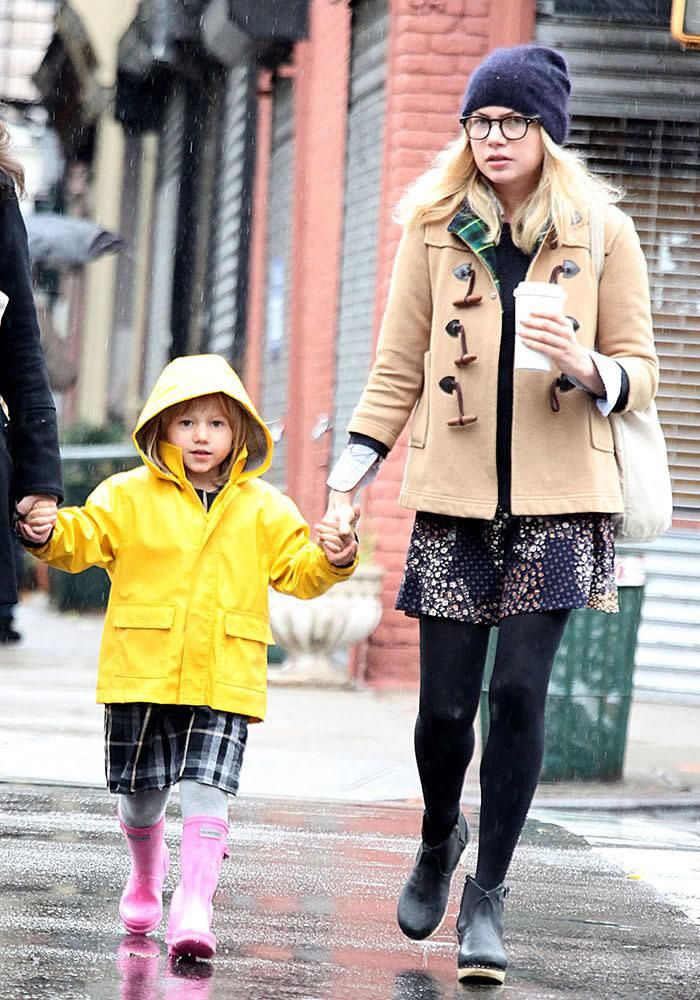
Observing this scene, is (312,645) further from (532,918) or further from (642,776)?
(532,918)

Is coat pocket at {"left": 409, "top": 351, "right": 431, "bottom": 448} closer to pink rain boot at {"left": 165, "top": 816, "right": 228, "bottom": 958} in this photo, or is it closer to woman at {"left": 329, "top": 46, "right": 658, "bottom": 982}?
woman at {"left": 329, "top": 46, "right": 658, "bottom": 982}

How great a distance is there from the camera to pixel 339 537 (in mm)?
4395

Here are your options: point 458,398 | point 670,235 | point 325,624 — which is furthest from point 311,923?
point 670,235

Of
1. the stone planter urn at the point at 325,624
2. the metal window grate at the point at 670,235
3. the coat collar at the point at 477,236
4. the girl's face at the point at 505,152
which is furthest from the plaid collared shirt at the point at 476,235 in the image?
the metal window grate at the point at 670,235

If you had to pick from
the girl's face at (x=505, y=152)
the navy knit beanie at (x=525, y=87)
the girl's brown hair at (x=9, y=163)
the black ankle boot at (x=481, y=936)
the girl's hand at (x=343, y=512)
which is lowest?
the black ankle boot at (x=481, y=936)

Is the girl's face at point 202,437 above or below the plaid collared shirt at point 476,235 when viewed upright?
below

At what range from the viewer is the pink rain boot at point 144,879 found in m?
4.58

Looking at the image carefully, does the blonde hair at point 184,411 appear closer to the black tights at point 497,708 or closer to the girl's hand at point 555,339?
the black tights at point 497,708

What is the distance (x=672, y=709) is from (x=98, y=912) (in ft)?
22.7

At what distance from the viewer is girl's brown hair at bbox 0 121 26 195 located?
169 inches

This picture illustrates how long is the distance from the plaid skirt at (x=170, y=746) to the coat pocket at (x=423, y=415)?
75 centimetres

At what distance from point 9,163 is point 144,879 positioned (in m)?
1.64

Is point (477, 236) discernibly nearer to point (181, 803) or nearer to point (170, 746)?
point (170, 746)

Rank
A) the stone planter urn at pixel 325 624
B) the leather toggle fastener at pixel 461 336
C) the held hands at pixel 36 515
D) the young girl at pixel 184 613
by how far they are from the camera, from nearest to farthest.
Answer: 1. the held hands at pixel 36 515
2. the young girl at pixel 184 613
3. the leather toggle fastener at pixel 461 336
4. the stone planter urn at pixel 325 624
